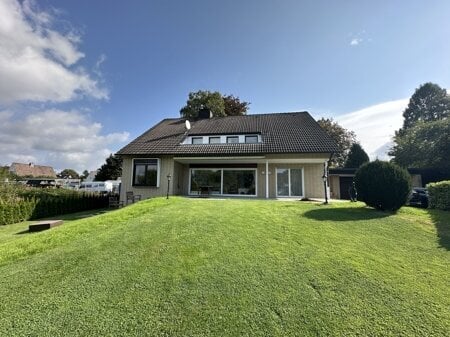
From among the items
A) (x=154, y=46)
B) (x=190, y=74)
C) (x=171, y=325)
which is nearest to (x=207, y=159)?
(x=190, y=74)

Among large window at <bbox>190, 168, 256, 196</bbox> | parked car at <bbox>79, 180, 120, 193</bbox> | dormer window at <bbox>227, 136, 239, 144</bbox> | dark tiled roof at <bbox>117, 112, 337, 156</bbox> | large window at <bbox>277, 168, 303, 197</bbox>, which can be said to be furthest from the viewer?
parked car at <bbox>79, 180, 120, 193</bbox>

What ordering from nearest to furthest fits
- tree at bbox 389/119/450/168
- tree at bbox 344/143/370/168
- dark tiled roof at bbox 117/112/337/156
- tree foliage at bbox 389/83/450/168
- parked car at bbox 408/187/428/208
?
parked car at bbox 408/187/428/208
dark tiled roof at bbox 117/112/337/156
tree at bbox 389/119/450/168
tree foliage at bbox 389/83/450/168
tree at bbox 344/143/370/168

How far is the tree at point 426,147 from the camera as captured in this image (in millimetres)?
25897

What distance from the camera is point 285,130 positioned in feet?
59.8

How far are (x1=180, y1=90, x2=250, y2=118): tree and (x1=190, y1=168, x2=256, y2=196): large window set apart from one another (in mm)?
12140

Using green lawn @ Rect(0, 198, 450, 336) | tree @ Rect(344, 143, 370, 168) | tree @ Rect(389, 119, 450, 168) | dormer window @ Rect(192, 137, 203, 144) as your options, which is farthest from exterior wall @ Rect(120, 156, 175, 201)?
tree @ Rect(389, 119, 450, 168)

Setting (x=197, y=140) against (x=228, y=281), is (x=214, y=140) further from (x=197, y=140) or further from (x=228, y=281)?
(x=228, y=281)

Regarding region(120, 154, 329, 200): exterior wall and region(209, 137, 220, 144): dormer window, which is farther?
region(209, 137, 220, 144): dormer window

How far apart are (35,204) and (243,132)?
14.2 m

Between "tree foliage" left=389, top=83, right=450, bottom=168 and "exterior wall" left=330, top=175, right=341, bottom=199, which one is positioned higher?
"tree foliage" left=389, top=83, right=450, bottom=168

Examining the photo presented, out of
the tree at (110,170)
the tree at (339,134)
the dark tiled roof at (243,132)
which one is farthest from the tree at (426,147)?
the tree at (110,170)

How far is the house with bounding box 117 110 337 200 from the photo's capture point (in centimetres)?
1582

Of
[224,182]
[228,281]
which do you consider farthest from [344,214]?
[224,182]

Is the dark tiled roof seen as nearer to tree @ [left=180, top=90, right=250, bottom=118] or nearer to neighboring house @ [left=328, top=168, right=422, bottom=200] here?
neighboring house @ [left=328, top=168, right=422, bottom=200]
